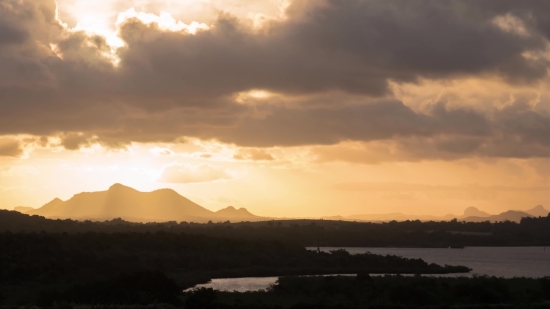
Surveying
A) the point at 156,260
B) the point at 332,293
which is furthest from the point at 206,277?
the point at 332,293

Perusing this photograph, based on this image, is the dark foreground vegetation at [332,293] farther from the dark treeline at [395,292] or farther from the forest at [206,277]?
the forest at [206,277]

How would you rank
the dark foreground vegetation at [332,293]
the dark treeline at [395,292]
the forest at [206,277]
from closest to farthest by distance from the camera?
the dark foreground vegetation at [332,293] → the forest at [206,277] → the dark treeline at [395,292]

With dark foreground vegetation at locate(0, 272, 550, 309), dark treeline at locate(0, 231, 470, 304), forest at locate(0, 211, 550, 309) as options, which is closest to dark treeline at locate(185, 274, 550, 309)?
dark foreground vegetation at locate(0, 272, 550, 309)

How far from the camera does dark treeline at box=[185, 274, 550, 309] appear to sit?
88.8m

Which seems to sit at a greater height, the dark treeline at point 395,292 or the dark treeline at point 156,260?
the dark treeline at point 156,260

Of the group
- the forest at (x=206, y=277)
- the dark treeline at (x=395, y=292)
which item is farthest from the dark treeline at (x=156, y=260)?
the dark treeline at (x=395, y=292)

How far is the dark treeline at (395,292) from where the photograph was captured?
8875 centimetres

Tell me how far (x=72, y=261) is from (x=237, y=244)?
180 ft

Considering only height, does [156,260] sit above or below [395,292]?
above

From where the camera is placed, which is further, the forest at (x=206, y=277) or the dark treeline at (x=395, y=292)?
the dark treeline at (x=395, y=292)

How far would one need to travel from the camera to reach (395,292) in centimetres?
9338

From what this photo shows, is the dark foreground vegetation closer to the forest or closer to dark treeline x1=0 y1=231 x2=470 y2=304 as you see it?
the forest

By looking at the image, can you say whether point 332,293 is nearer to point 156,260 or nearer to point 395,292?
point 395,292

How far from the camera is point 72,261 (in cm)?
13712
